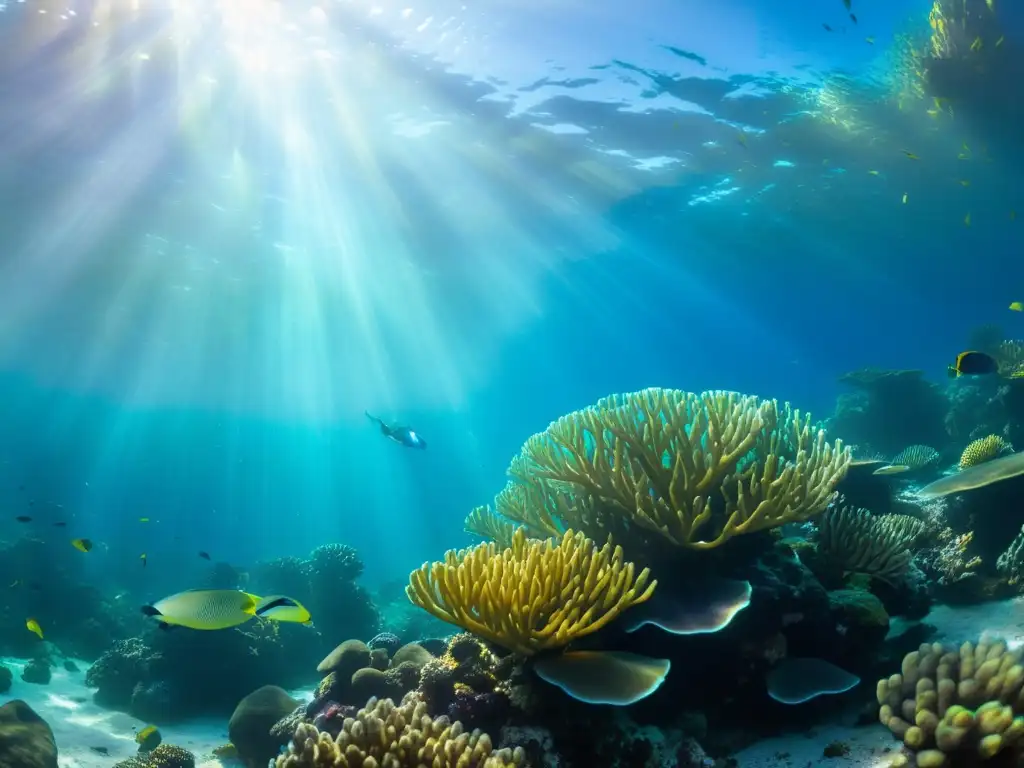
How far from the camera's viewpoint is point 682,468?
14.6ft

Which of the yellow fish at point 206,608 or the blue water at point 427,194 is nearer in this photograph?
the yellow fish at point 206,608

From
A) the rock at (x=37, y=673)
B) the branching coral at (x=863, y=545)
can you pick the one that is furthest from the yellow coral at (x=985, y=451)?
the rock at (x=37, y=673)

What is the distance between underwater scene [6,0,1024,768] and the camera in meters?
3.86

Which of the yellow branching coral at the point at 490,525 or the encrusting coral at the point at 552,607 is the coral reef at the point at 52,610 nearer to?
the yellow branching coral at the point at 490,525

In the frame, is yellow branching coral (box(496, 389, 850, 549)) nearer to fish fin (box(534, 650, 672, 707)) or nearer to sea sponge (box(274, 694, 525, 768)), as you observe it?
fish fin (box(534, 650, 672, 707))

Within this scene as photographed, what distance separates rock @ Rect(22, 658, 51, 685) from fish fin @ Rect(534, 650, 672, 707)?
12317mm

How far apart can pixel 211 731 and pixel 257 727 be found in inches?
135

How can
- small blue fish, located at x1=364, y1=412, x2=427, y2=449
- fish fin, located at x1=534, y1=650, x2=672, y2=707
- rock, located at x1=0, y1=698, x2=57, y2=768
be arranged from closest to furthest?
fish fin, located at x1=534, y1=650, x2=672, y2=707, rock, located at x1=0, y1=698, x2=57, y2=768, small blue fish, located at x1=364, y1=412, x2=427, y2=449

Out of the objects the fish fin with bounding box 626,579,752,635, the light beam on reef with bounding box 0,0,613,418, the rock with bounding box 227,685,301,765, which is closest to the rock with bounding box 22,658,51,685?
the rock with bounding box 227,685,301,765

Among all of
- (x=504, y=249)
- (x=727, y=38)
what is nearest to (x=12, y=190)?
(x=504, y=249)

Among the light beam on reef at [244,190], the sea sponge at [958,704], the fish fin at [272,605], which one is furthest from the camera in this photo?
the light beam on reef at [244,190]

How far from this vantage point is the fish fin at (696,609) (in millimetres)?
3801

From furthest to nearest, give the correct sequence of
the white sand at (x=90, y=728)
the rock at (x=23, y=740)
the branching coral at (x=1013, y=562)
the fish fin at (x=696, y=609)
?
the white sand at (x=90, y=728)
the rock at (x=23, y=740)
the branching coral at (x=1013, y=562)
the fish fin at (x=696, y=609)

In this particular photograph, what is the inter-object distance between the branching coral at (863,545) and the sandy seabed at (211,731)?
56cm
